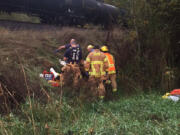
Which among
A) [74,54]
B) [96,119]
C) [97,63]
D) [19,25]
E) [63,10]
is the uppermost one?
[63,10]

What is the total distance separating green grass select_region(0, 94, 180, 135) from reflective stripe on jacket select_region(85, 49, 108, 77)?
4.31 ft

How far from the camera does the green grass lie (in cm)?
441

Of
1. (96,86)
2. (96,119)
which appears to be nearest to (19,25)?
(96,86)

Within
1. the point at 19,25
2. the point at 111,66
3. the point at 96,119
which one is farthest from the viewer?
the point at 19,25

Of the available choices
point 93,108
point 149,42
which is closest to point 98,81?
point 93,108

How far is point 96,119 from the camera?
208 inches

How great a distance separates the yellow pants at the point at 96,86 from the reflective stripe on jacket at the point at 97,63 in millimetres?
146

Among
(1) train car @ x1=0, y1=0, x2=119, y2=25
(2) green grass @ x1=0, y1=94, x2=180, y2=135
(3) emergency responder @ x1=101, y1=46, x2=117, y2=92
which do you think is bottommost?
(2) green grass @ x1=0, y1=94, x2=180, y2=135

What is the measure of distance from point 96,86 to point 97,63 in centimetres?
74

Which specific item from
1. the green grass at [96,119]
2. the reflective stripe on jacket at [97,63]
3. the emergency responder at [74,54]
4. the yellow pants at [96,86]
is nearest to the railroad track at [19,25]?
the emergency responder at [74,54]

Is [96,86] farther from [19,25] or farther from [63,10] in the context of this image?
[63,10]

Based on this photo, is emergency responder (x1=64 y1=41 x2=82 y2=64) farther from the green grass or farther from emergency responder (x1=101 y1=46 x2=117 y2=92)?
the green grass

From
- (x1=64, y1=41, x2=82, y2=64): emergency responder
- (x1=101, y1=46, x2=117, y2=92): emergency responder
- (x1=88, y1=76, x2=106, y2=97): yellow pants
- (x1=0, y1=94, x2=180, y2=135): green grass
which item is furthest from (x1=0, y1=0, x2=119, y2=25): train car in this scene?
(x1=0, y1=94, x2=180, y2=135): green grass

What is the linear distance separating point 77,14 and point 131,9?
23.5ft
